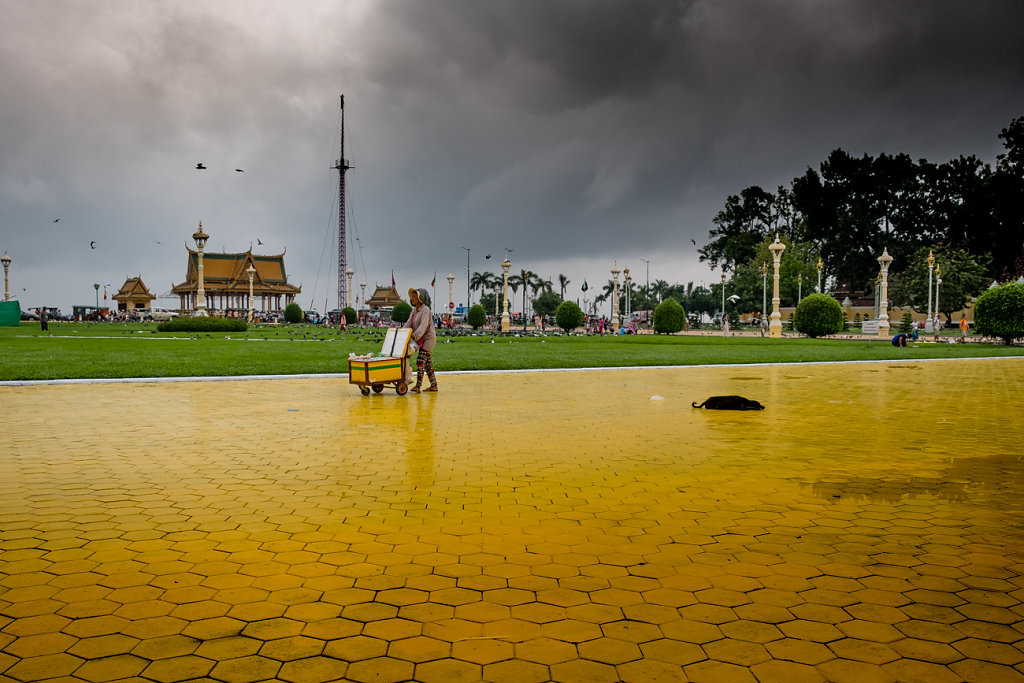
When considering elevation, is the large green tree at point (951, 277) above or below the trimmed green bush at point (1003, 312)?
above

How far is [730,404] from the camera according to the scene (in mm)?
9281

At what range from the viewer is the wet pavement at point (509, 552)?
8.36ft

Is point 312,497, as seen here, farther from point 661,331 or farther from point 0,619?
point 661,331

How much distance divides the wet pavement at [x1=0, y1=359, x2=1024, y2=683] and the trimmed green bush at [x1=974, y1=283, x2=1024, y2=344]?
2731cm

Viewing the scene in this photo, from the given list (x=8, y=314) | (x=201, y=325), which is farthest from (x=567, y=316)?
(x=8, y=314)

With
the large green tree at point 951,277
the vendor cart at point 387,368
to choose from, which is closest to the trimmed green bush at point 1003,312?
the large green tree at point 951,277

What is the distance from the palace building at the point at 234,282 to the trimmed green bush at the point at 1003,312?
68.2 metres

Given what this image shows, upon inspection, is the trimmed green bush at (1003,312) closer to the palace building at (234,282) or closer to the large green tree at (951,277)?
the large green tree at (951,277)

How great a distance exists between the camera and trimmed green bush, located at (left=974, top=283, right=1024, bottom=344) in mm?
29547

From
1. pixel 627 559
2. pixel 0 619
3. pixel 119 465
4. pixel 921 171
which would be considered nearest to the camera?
pixel 0 619

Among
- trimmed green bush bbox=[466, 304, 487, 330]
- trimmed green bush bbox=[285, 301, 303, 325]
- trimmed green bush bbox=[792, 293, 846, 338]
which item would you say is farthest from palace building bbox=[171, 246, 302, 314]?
trimmed green bush bbox=[792, 293, 846, 338]

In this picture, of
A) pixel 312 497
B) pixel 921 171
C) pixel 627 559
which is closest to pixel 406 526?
pixel 312 497

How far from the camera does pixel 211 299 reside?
3209 inches

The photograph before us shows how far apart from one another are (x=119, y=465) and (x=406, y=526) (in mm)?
3114
